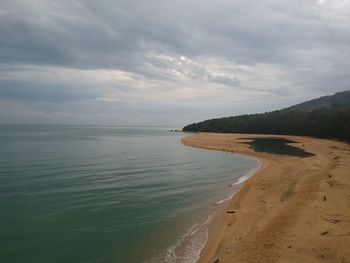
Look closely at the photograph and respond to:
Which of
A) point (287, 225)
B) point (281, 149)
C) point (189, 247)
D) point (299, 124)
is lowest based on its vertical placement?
point (189, 247)

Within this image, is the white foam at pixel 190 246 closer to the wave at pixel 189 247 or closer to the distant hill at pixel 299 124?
the wave at pixel 189 247

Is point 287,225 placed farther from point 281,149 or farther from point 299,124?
point 299,124

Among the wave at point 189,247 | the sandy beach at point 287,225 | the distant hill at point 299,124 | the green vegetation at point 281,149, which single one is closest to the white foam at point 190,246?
the wave at point 189,247

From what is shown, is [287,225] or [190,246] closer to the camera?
[190,246]

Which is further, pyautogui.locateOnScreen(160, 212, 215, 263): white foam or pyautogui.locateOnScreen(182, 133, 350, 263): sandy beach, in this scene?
pyautogui.locateOnScreen(160, 212, 215, 263): white foam

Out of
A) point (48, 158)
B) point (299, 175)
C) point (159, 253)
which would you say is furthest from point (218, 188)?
point (48, 158)

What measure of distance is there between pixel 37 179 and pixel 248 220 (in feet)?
65.6

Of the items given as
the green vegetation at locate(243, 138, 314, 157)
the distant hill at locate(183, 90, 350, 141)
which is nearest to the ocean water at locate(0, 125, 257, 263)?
the green vegetation at locate(243, 138, 314, 157)

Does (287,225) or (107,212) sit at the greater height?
(287,225)

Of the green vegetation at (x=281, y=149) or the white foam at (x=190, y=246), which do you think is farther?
the green vegetation at (x=281, y=149)

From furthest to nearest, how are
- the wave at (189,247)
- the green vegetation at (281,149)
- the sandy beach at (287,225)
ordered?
the green vegetation at (281,149), the wave at (189,247), the sandy beach at (287,225)

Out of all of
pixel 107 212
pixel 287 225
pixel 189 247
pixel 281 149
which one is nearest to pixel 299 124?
pixel 281 149

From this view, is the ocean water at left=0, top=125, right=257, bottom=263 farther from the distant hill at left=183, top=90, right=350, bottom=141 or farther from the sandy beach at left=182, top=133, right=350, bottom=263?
the distant hill at left=183, top=90, right=350, bottom=141

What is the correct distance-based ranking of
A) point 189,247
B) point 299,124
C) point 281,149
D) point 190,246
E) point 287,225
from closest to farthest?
point 189,247, point 190,246, point 287,225, point 281,149, point 299,124
